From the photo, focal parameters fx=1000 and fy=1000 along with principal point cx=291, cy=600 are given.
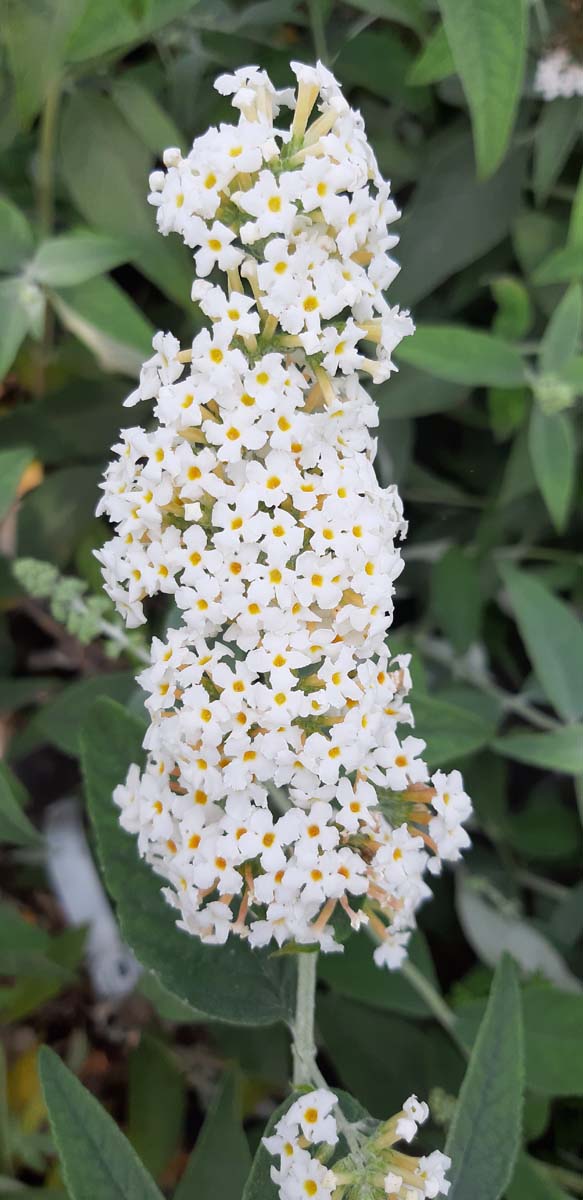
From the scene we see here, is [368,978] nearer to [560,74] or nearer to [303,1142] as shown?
[303,1142]

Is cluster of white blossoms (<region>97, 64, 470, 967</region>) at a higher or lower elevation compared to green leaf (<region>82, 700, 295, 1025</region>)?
higher

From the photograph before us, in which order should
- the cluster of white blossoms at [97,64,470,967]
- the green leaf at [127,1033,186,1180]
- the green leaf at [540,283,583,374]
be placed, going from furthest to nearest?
1. the green leaf at [127,1033,186,1180]
2. the green leaf at [540,283,583,374]
3. the cluster of white blossoms at [97,64,470,967]

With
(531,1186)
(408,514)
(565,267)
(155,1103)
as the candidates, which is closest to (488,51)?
(565,267)

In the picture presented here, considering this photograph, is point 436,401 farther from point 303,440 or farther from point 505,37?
point 303,440

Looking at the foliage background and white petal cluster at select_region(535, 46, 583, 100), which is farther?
white petal cluster at select_region(535, 46, 583, 100)

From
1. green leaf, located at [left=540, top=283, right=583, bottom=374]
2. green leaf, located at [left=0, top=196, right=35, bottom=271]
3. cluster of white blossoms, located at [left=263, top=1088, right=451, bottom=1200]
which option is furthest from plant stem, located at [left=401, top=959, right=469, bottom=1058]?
green leaf, located at [left=0, top=196, right=35, bottom=271]

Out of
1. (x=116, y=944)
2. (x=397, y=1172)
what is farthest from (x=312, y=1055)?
(x=116, y=944)

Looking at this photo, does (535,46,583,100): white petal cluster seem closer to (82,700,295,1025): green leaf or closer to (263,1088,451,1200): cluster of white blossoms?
(82,700,295,1025): green leaf
